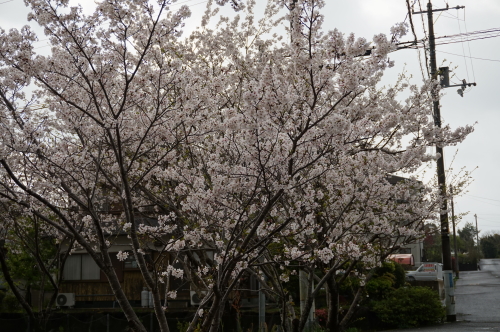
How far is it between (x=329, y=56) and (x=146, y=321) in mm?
12253

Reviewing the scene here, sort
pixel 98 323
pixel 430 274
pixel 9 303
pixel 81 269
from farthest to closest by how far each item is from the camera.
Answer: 1. pixel 430 274
2. pixel 81 269
3. pixel 9 303
4. pixel 98 323

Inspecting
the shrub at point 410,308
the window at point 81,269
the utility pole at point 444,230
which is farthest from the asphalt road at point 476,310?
the window at point 81,269

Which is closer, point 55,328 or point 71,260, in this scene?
point 55,328

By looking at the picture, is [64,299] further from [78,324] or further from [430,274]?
[430,274]

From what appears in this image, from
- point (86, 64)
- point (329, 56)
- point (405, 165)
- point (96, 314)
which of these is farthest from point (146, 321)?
point (329, 56)

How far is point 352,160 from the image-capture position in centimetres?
780

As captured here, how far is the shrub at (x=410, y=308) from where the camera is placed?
17672 mm

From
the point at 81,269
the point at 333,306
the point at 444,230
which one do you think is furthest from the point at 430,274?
the point at 333,306

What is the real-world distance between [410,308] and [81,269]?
1305cm

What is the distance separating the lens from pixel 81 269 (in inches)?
876

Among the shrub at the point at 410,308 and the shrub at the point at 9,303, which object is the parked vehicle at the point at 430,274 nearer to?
the shrub at the point at 410,308

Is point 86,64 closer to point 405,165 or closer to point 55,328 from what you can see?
point 405,165

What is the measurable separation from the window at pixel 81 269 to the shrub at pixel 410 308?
37.0 ft

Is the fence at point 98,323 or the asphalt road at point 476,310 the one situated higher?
the fence at point 98,323
